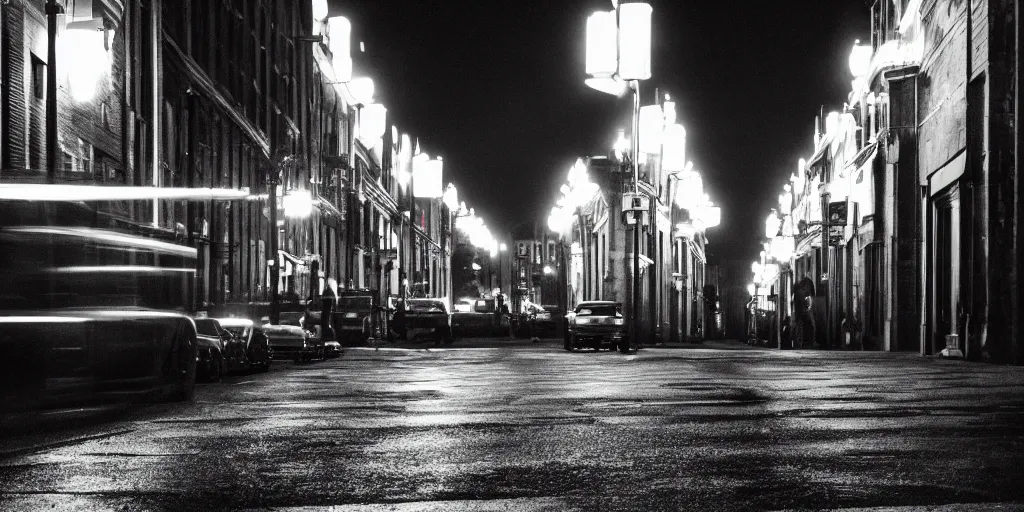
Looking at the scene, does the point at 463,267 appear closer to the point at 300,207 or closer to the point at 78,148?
the point at 300,207

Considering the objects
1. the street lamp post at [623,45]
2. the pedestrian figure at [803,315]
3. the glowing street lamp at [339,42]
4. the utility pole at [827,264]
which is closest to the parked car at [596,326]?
the street lamp post at [623,45]

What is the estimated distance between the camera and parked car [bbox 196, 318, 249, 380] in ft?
69.3

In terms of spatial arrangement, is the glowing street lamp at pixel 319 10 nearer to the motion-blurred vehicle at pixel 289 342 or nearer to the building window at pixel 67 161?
the motion-blurred vehicle at pixel 289 342

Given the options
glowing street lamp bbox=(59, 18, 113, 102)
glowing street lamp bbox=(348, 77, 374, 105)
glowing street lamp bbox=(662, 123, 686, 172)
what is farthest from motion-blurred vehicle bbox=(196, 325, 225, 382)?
glowing street lamp bbox=(348, 77, 374, 105)

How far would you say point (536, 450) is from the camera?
9.88m

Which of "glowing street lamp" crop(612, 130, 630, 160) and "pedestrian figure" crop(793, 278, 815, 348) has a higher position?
"glowing street lamp" crop(612, 130, 630, 160)

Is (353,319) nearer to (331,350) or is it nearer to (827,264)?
(331,350)

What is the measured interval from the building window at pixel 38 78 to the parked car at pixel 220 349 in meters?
6.77

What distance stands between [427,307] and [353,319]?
4.13 meters

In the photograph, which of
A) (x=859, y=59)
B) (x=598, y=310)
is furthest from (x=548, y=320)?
(x=598, y=310)

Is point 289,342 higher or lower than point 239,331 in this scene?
lower

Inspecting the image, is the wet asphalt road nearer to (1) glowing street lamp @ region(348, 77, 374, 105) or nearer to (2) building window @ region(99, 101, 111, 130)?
(2) building window @ region(99, 101, 111, 130)

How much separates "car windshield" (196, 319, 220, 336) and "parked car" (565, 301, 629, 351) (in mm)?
18069

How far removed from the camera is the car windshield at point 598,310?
39750 mm
